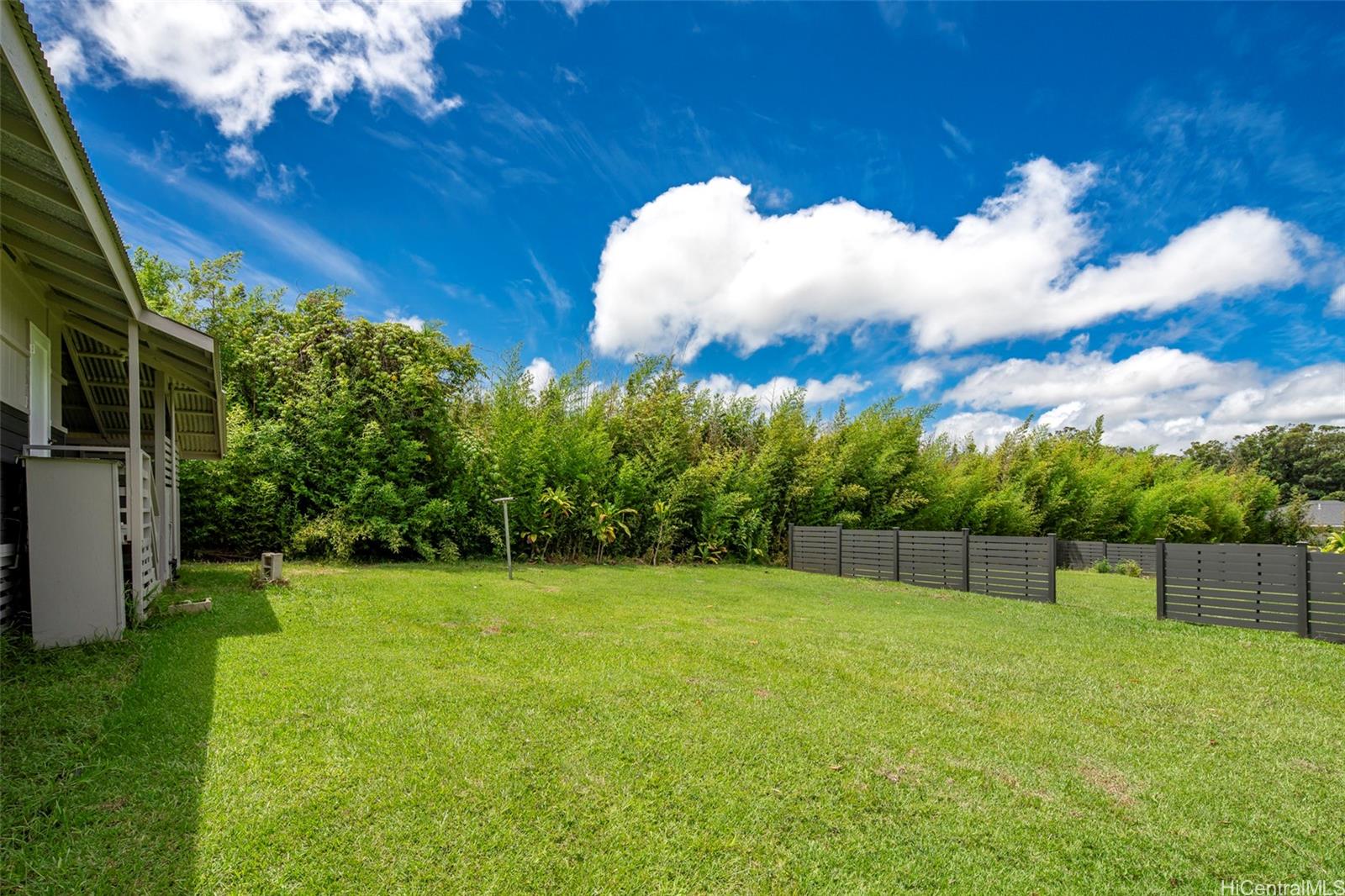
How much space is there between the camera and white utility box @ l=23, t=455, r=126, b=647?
320cm

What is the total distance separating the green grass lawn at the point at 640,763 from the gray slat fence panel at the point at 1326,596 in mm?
1243

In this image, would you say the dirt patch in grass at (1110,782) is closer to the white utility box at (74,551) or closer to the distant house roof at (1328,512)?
the white utility box at (74,551)

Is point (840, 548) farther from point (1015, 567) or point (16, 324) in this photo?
point (16, 324)

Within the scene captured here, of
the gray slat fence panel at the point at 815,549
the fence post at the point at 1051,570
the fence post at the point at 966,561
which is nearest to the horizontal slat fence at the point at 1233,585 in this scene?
the fence post at the point at 1051,570

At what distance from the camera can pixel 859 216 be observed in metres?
8.51

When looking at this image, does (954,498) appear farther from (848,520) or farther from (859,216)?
(859,216)

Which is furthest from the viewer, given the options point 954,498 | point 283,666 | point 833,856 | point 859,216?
point 954,498

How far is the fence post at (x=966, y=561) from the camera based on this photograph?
8359 mm

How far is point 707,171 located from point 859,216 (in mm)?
2445

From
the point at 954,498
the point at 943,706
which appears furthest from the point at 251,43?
the point at 954,498

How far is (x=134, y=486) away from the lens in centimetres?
381

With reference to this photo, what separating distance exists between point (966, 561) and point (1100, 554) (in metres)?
6.86

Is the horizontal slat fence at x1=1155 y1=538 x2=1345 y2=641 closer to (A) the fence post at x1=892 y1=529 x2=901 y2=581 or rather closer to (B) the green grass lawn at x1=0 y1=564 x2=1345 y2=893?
(B) the green grass lawn at x1=0 y1=564 x2=1345 y2=893

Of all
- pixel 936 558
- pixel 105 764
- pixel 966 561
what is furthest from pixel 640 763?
pixel 936 558
